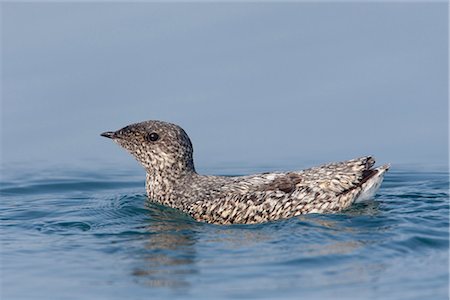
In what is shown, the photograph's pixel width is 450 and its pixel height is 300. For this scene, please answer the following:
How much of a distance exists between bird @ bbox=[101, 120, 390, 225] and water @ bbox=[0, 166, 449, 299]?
26cm

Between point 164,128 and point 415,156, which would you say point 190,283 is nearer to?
point 164,128

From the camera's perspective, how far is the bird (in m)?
14.8

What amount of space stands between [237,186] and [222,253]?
241 cm

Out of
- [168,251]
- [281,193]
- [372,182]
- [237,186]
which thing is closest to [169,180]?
[237,186]

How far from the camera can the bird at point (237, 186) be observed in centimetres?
1476

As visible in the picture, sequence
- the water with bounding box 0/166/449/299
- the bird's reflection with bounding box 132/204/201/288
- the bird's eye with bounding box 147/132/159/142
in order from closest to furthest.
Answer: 1. the water with bounding box 0/166/449/299
2. the bird's reflection with bounding box 132/204/201/288
3. the bird's eye with bounding box 147/132/159/142

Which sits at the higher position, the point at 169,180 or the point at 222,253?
the point at 169,180

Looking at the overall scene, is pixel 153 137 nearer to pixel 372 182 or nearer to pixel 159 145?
pixel 159 145

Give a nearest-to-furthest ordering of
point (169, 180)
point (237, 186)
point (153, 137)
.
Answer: point (237, 186) < point (153, 137) < point (169, 180)

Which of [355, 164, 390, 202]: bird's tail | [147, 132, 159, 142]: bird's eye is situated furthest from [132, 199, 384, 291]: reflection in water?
[147, 132, 159, 142]: bird's eye

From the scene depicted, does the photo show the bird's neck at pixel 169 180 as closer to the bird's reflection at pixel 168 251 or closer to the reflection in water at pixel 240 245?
the bird's reflection at pixel 168 251

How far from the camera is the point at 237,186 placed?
49.7ft

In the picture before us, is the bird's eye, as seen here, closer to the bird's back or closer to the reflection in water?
the bird's back

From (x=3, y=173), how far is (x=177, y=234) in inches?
286
